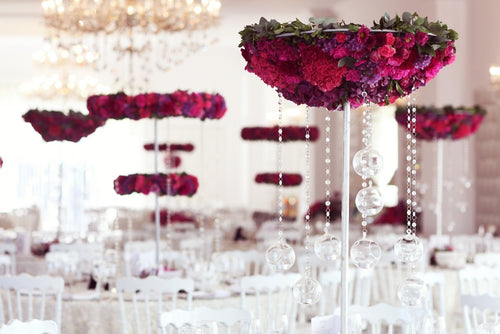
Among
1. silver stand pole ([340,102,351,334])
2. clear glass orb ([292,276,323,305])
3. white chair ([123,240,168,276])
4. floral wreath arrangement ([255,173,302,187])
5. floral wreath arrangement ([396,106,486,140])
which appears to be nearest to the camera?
silver stand pole ([340,102,351,334])

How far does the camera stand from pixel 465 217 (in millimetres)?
10461

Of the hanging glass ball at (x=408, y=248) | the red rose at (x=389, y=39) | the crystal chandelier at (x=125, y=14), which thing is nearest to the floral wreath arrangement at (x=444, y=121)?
the crystal chandelier at (x=125, y=14)

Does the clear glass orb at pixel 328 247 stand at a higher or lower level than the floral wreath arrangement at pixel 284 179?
lower

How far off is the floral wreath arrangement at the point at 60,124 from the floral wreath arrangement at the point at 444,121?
290 cm

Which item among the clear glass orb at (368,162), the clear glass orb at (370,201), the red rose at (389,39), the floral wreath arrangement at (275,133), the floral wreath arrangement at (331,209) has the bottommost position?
Result: the floral wreath arrangement at (331,209)

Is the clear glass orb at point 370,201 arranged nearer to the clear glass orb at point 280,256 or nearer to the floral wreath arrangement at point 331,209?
the clear glass orb at point 280,256

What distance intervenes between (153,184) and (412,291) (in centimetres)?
313

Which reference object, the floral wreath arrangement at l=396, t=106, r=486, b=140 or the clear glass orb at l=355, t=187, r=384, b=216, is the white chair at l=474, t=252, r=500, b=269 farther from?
the clear glass orb at l=355, t=187, r=384, b=216

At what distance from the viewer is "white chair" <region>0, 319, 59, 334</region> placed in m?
4.00

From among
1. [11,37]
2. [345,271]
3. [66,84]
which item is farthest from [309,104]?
[11,37]

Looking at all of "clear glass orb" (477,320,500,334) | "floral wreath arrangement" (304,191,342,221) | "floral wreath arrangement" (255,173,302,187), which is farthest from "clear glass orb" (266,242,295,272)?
"floral wreath arrangement" (304,191,342,221)

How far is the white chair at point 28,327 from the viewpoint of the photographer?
3995mm

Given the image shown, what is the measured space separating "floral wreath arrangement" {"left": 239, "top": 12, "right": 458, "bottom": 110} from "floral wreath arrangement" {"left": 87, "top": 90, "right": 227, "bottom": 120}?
2733 millimetres

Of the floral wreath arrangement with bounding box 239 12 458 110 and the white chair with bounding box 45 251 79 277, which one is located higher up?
the floral wreath arrangement with bounding box 239 12 458 110
